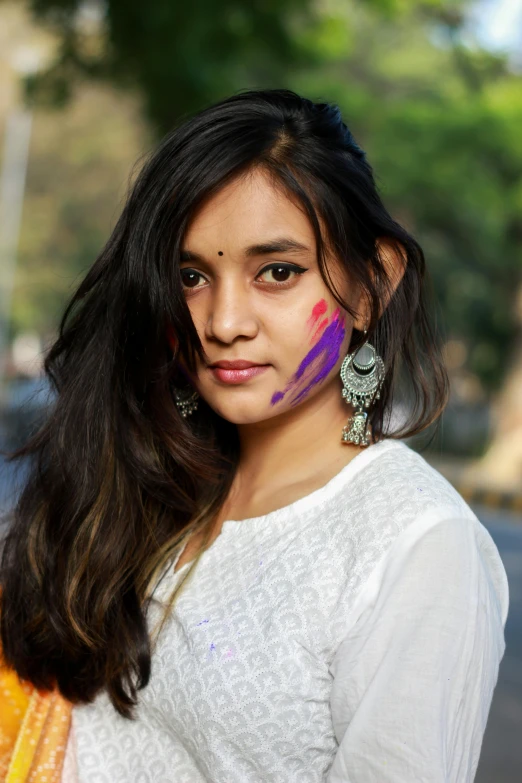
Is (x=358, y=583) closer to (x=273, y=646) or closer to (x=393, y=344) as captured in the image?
(x=273, y=646)

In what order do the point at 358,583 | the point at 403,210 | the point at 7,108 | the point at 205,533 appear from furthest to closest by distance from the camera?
the point at 7,108, the point at 403,210, the point at 205,533, the point at 358,583

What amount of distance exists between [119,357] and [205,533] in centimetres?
39

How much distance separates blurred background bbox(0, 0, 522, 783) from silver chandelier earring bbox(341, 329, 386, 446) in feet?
0.92

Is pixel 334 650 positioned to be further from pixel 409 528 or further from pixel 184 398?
pixel 184 398

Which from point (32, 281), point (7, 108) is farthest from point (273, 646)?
point (32, 281)

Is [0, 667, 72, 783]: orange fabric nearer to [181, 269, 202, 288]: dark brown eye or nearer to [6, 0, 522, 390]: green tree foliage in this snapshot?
[181, 269, 202, 288]: dark brown eye

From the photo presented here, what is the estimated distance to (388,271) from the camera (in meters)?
1.89

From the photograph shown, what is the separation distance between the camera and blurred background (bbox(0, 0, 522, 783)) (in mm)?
8359

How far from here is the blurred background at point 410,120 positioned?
8359mm

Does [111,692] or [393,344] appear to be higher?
[393,344]

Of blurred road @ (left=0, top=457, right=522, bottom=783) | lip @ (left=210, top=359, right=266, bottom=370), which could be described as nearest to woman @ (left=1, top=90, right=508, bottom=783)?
lip @ (left=210, top=359, right=266, bottom=370)

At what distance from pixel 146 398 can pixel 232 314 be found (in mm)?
417

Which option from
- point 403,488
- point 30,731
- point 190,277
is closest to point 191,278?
point 190,277

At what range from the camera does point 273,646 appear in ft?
5.19
